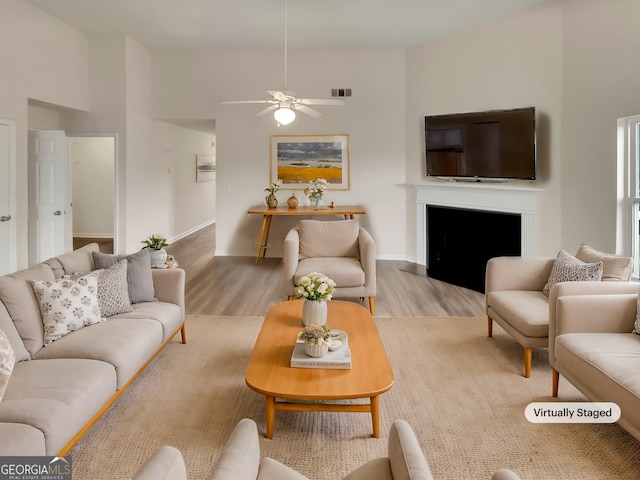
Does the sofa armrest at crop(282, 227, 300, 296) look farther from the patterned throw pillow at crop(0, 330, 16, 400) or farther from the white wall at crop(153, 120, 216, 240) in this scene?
the white wall at crop(153, 120, 216, 240)

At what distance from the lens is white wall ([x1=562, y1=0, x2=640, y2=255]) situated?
4.55 meters

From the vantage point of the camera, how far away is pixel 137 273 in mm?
3811

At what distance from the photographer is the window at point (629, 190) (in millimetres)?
4512

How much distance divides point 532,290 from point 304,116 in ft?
16.2

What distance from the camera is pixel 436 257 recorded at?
22.9 feet

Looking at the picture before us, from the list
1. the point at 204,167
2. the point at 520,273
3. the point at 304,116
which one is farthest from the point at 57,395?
the point at 204,167

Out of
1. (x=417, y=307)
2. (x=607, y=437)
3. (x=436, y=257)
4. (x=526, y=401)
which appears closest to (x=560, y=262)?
(x=526, y=401)

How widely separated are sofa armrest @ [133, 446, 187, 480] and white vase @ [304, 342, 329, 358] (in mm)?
1533

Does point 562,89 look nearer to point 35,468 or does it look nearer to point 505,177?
point 505,177

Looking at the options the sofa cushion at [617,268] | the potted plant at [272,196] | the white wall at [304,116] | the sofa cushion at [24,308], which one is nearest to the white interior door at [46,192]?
the white wall at [304,116]

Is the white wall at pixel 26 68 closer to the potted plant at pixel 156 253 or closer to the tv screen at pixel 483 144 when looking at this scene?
the potted plant at pixel 156 253

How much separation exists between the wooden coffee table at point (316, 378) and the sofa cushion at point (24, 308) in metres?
1.21

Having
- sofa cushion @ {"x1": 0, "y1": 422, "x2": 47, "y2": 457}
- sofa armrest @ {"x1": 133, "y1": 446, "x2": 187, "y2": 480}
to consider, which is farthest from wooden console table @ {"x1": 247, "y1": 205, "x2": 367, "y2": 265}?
sofa armrest @ {"x1": 133, "y1": 446, "x2": 187, "y2": 480}

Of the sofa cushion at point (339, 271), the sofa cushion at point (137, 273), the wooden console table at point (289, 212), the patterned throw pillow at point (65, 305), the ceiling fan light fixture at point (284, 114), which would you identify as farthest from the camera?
the wooden console table at point (289, 212)
